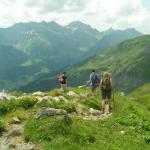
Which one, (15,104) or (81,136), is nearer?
(81,136)

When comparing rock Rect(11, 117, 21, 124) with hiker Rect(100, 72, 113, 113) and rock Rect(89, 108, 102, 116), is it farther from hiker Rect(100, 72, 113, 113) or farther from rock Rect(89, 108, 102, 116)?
hiker Rect(100, 72, 113, 113)

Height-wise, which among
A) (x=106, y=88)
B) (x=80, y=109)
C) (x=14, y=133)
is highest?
(x=106, y=88)

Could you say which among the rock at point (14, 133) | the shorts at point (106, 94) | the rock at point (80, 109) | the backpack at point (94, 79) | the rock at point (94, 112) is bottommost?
the rock at point (94, 112)

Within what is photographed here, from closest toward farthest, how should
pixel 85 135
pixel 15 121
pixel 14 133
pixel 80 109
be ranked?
1. pixel 85 135
2. pixel 14 133
3. pixel 15 121
4. pixel 80 109

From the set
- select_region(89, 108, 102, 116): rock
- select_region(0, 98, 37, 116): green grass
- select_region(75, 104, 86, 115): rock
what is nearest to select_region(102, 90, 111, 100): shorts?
select_region(89, 108, 102, 116): rock

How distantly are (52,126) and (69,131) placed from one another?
875 mm

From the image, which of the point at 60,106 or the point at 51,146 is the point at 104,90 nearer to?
the point at 60,106

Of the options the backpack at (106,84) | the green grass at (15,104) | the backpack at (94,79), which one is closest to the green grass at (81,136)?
the green grass at (15,104)

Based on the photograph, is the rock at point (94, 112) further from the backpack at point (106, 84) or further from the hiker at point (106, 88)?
the backpack at point (106, 84)

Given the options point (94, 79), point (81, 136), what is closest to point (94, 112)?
point (94, 79)

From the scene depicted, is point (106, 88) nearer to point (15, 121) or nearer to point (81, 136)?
point (15, 121)

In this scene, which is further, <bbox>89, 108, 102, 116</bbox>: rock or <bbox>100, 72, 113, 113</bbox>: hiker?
<bbox>100, 72, 113, 113</bbox>: hiker

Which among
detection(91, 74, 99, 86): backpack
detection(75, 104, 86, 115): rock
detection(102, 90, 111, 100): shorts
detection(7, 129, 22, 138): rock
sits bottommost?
detection(75, 104, 86, 115): rock

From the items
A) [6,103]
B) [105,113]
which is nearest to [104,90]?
[105,113]
